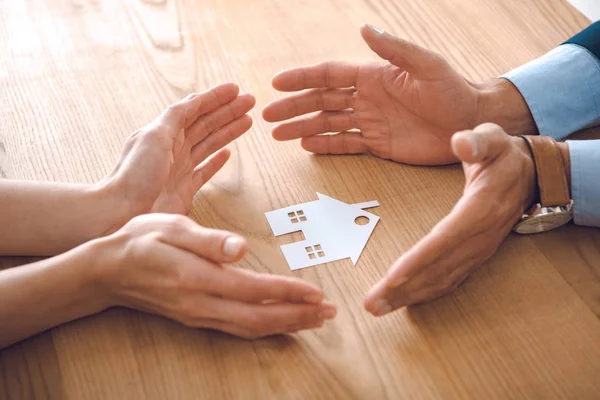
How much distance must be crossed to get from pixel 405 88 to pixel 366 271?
0.35m

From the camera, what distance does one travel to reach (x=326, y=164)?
4.05 feet

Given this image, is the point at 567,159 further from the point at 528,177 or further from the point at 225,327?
the point at 225,327

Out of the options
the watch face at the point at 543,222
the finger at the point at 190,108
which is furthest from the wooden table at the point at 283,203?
the finger at the point at 190,108

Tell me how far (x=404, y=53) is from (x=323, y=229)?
325 mm

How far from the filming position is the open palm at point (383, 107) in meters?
1.15

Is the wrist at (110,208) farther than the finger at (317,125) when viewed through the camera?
No

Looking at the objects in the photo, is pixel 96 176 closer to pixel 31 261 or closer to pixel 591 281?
pixel 31 261

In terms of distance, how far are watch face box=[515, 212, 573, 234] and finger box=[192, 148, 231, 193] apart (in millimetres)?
509

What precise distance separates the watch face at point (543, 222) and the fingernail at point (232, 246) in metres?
0.48

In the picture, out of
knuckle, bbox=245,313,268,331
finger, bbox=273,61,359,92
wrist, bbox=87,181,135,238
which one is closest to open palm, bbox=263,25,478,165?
finger, bbox=273,61,359,92

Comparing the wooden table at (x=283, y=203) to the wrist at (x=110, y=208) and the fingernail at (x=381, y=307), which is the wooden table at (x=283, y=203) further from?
the wrist at (x=110, y=208)

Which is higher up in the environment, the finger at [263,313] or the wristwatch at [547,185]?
the wristwatch at [547,185]

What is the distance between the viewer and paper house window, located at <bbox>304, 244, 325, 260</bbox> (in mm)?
1055

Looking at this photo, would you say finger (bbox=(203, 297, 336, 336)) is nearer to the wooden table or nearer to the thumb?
the wooden table
